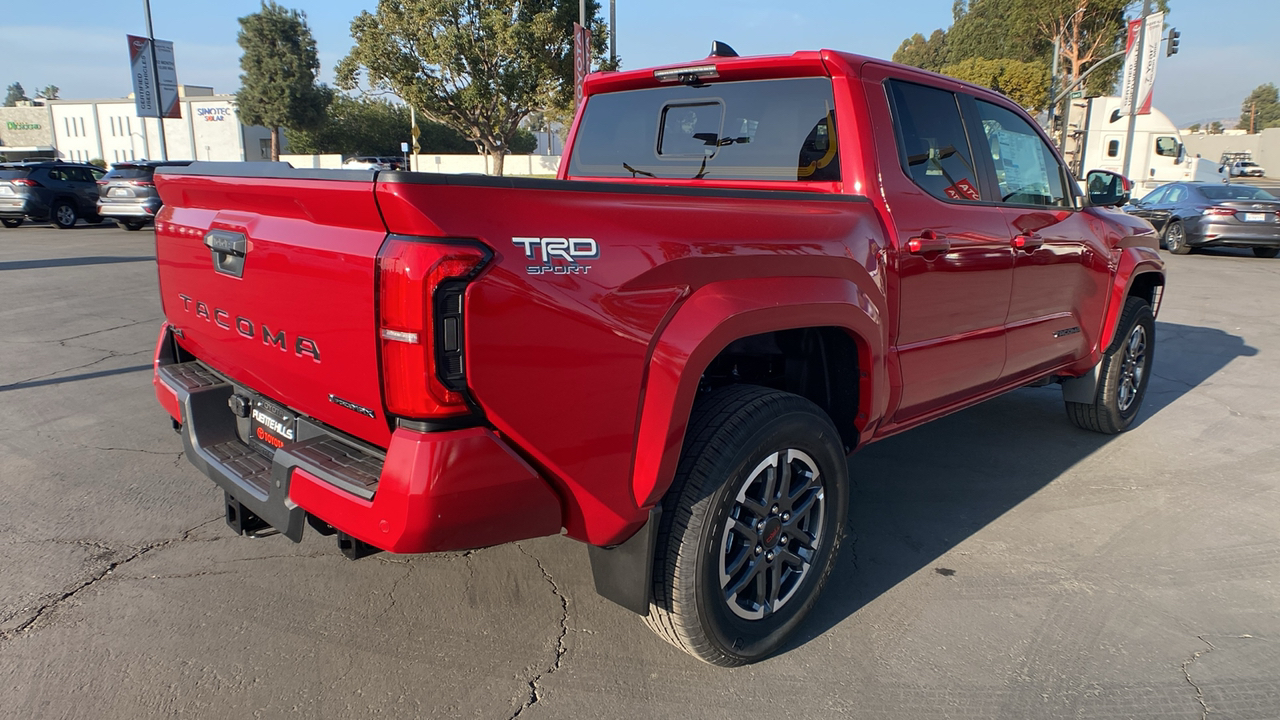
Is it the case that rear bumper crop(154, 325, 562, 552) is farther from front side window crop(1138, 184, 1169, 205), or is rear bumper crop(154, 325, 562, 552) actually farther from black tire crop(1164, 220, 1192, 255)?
front side window crop(1138, 184, 1169, 205)

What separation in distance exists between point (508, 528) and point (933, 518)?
101 inches

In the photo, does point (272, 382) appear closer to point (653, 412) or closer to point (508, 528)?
point (508, 528)

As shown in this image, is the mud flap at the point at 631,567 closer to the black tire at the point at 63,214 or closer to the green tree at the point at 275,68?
the black tire at the point at 63,214

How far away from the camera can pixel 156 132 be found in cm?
5700

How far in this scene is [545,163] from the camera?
40781mm

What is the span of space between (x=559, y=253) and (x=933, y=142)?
2.16m

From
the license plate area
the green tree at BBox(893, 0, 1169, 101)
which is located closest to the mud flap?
the license plate area

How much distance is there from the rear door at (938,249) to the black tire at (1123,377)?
5.39 ft

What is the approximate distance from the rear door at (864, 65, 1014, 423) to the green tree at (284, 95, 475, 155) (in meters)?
49.2

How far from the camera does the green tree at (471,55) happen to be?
1073 inches

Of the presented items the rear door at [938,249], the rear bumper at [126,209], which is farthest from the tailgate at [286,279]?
the rear bumper at [126,209]

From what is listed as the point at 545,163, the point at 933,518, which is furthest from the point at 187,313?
the point at 545,163

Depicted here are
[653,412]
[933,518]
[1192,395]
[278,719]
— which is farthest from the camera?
[1192,395]

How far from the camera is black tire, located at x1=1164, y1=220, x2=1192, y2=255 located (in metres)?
16.5
